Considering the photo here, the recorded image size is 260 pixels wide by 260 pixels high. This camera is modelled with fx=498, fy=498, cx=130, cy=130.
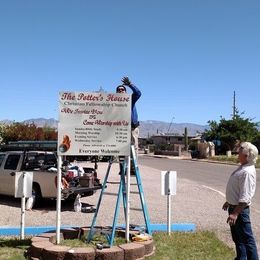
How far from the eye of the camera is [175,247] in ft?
26.8

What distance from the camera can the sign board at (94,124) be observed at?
7.69 m

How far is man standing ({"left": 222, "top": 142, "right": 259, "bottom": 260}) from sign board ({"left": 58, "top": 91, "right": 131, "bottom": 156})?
2.06 m

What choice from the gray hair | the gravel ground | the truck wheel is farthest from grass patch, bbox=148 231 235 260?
the truck wheel

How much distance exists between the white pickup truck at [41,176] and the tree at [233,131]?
51.1 m

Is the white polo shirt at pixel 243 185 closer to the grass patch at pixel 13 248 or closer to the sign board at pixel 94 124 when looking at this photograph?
the sign board at pixel 94 124

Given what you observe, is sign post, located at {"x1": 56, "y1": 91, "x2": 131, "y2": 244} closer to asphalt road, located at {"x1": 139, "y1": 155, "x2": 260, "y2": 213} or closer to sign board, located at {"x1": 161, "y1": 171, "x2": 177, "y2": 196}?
sign board, located at {"x1": 161, "y1": 171, "x2": 177, "y2": 196}

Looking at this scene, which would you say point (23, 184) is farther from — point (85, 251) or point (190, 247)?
point (190, 247)

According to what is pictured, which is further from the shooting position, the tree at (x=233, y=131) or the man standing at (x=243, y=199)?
the tree at (x=233, y=131)

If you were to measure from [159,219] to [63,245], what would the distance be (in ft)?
14.5

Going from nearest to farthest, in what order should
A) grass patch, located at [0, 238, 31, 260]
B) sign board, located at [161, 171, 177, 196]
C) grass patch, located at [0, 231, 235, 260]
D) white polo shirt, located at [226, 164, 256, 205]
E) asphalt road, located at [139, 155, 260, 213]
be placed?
white polo shirt, located at [226, 164, 256, 205]
grass patch, located at [0, 238, 31, 260]
grass patch, located at [0, 231, 235, 260]
sign board, located at [161, 171, 177, 196]
asphalt road, located at [139, 155, 260, 213]

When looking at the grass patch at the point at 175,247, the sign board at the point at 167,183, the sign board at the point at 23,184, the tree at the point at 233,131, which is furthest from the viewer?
the tree at the point at 233,131

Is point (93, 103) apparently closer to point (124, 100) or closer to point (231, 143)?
point (124, 100)

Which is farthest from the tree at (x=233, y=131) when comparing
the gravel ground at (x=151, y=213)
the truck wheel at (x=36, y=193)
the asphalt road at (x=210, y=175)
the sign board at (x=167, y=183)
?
the sign board at (x=167, y=183)

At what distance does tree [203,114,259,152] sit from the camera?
212ft
